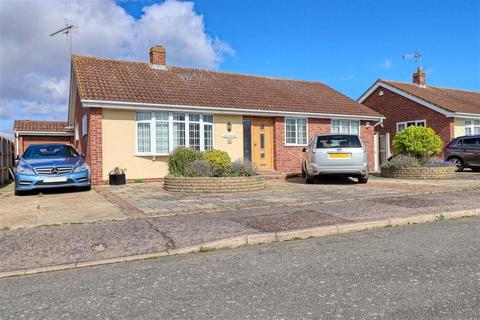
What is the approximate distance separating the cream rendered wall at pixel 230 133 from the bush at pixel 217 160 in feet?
11.7

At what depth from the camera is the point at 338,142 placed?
11867 mm

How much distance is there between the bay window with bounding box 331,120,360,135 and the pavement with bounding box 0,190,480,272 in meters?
10.0

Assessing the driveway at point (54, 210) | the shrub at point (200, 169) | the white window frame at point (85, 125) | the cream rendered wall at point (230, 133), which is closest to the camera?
the driveway at point (54, 210)

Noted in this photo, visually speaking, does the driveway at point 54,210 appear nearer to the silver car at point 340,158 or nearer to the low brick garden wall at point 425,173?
the silver car at point 340,158

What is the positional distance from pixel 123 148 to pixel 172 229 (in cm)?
860

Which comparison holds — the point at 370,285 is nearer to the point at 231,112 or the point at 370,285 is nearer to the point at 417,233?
the point at 417,233

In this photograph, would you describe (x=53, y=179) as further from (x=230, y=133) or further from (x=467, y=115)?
(x=467, y=115)

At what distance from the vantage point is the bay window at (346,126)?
17938mm

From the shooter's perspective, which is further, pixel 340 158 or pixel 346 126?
pixel 346 126

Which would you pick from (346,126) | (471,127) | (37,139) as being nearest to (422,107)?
(471,127)

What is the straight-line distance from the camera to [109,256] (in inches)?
181

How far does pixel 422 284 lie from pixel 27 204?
25.6 feet

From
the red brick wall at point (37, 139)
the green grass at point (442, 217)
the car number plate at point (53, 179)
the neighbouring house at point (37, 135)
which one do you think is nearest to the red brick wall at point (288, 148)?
the car number plate at point (53, 179)

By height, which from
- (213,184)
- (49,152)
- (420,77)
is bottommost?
(213,184)
